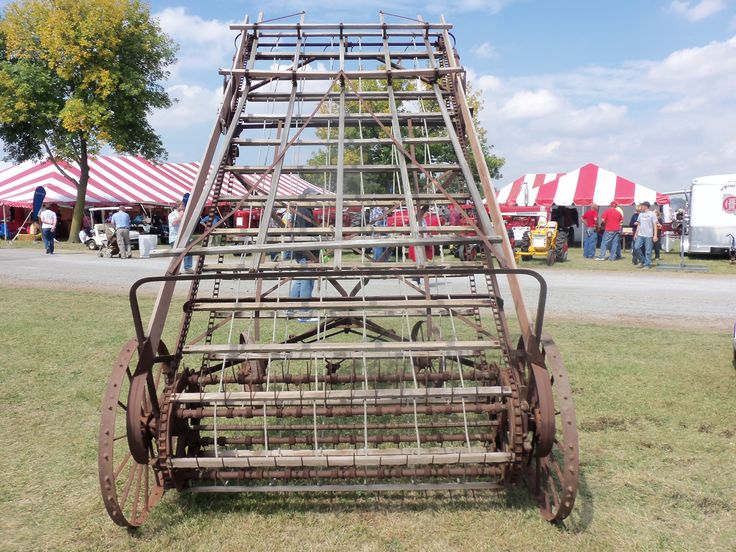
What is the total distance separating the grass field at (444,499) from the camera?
3393 millimetres

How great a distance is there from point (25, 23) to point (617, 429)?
28.6 m

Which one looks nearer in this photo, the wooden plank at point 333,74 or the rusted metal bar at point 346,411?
the rusted metal bar at point 346,411

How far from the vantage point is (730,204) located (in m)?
20.5

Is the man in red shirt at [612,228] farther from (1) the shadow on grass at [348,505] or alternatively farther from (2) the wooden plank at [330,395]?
(2) the wooden plank at [330,395]

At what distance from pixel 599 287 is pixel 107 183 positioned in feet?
86.9

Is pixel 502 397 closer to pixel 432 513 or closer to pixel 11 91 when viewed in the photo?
pixel 432 513

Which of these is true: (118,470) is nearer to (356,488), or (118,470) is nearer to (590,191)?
(356,488)

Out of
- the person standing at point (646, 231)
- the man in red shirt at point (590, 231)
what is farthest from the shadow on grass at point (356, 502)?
the man in red shirt at point (590, 231)

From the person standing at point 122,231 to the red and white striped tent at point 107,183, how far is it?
9.61 m

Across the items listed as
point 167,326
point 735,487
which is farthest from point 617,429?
point 167,326

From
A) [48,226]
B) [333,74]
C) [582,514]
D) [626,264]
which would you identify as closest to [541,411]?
[582,514]

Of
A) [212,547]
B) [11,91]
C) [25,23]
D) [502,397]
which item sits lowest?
[212,547]

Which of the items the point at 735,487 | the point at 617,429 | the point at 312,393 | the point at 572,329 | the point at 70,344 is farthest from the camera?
the point at 572,329

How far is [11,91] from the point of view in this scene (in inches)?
992
